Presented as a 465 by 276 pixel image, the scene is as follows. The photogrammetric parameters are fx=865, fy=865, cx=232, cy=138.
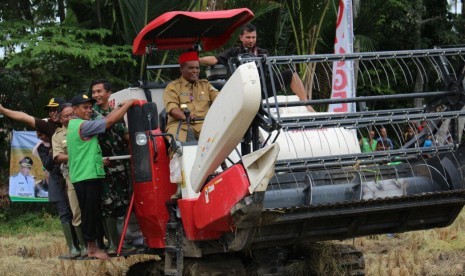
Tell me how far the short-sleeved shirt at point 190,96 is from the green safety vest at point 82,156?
0.75 m

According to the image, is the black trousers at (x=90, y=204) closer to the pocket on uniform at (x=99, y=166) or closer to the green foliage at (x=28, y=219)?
the pocket on uniform at (x=99, y=166)

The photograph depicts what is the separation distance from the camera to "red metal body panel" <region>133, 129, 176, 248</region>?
7.96m

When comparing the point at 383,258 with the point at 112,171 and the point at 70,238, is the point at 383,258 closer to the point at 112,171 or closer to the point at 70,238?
the point at 112,171

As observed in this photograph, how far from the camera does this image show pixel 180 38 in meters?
8.77

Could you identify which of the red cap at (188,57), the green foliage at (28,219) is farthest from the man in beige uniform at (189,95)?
the green foliage at (28,219)

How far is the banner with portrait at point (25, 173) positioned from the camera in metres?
15.6

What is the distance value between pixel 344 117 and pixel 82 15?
1085cm

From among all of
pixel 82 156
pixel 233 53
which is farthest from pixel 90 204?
pixel 233 53

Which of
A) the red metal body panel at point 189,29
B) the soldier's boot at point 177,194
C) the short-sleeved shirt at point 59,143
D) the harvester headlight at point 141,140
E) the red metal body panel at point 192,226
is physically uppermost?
the red metal body panel at point 189,29

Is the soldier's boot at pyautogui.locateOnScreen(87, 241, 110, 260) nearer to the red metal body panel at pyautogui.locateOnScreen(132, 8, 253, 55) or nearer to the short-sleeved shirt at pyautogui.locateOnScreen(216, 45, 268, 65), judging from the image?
the red metal body panel at pyautogui.locateOnScreen(132, 8, 253, 55)

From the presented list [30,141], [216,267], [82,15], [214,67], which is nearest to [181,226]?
[216,267]

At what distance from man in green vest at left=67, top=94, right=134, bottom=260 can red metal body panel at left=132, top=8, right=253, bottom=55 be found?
30.3 inches

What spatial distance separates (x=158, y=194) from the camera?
7949 millimetres

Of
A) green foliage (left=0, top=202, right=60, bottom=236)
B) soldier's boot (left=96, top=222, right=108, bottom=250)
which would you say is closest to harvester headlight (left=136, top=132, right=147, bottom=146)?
soldier's boot (left=96, top=222, right=108, bottom=250)
